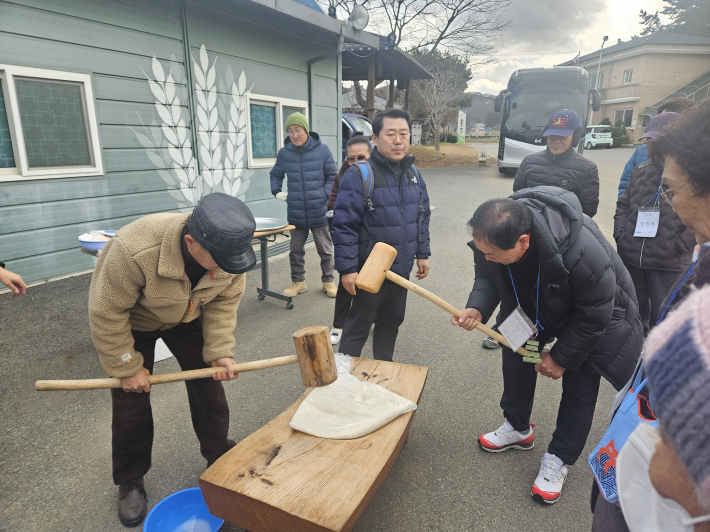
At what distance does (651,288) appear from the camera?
3340 mm

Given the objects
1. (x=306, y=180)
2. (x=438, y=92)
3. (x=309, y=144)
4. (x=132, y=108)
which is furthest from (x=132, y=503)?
(x=438, y=92)

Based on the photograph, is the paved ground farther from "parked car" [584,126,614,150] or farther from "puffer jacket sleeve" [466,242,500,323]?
"parked car" [584,126,614,150]

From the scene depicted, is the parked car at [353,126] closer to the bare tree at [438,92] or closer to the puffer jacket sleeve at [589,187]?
the puffer jacket sleeve at [589,187]

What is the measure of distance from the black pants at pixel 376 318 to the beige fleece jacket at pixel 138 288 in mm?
1203

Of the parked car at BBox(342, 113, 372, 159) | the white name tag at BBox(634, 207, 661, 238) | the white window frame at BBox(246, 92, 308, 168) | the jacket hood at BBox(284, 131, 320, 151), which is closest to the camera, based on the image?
the white name tag at BBox(634, 207, 661, 238)

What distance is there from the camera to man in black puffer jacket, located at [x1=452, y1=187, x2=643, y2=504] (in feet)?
6.32

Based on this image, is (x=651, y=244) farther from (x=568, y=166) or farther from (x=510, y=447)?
(x=510, y=447)

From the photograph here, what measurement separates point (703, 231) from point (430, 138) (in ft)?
104

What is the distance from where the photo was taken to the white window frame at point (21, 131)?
439 centimetres

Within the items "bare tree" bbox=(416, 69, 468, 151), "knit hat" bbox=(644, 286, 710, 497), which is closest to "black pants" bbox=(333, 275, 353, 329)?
"knit hat" bbox=(644, 286, 710, 497)

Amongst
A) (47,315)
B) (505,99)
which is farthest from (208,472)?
(505,99)

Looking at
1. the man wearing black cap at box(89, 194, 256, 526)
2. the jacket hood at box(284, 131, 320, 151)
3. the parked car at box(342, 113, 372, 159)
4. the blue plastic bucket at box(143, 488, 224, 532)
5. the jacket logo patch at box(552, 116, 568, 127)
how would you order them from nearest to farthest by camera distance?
the man wearing black cap at box(89, 194, 256, 526) → the blue plastic bucket at box(143, 488, 224, 532) → the jacket logo patch at box(552, 116, 568, 127) → the jacket hood at box(284, 131, 320, 151) → the parked car at box(342, 113, 372, 159)

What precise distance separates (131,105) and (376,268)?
4.57 m

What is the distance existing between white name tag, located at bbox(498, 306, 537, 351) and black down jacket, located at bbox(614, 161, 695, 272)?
163 centimetres
